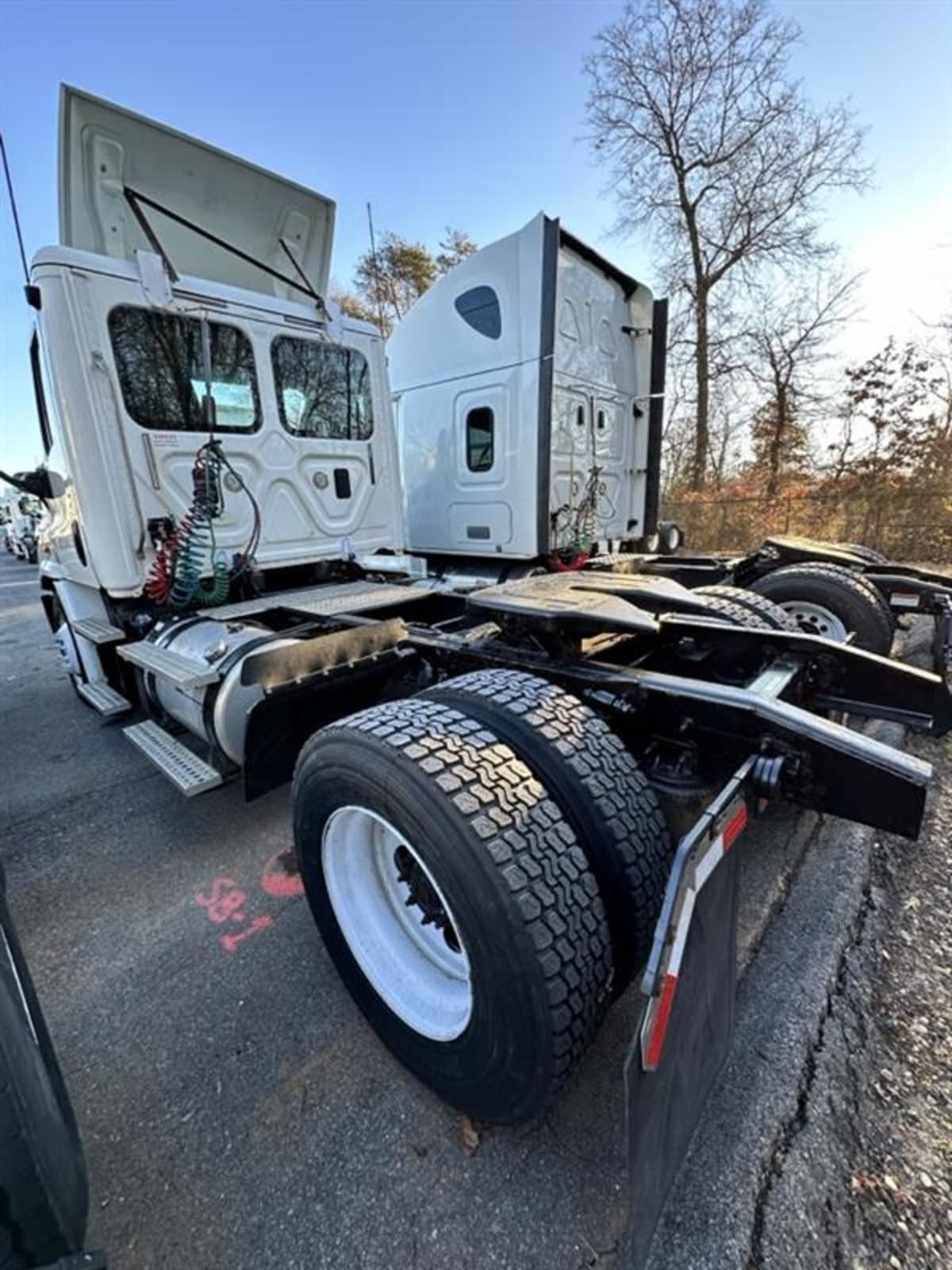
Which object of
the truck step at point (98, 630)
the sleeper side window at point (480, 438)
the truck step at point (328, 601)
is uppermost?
the sleeper side window at point (480, 438)

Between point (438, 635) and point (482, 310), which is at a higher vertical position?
point (482, 310)

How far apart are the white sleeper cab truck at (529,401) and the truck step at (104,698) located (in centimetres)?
327

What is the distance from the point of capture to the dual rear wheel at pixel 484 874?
4.17ft

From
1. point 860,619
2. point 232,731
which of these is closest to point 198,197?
point 232,731

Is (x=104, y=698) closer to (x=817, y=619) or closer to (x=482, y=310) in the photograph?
(x=482, y=310)

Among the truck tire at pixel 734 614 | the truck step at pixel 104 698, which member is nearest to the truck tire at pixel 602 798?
the truck tire at pixel 734 614

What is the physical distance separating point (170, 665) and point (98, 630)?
57.4 inches

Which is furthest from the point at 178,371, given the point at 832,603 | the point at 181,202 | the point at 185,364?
the point at 832,603

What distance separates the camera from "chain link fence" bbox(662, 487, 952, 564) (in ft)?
34.7

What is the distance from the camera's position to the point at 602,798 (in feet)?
4.90

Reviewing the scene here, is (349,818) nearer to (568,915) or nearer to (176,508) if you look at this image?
(568,915)

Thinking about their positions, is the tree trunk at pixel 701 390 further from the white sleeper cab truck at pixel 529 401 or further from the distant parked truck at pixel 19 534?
the distant parked truck at pixel 19 534

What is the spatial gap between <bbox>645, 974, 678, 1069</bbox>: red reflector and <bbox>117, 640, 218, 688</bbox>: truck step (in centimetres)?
223

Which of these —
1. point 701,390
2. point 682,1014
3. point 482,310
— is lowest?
point 682,1014
